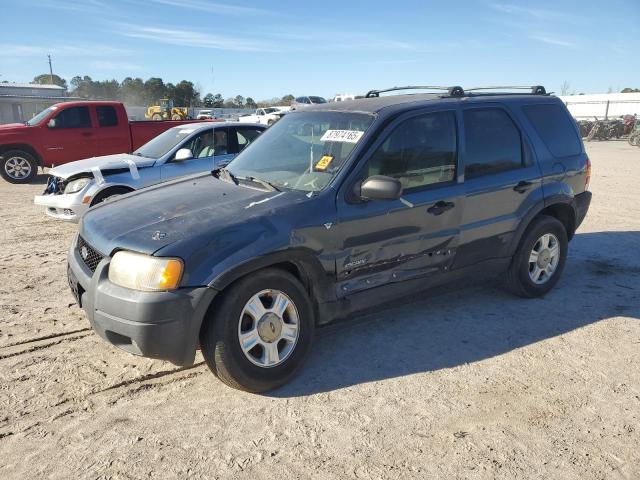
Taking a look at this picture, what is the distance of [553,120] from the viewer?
16.5 ft

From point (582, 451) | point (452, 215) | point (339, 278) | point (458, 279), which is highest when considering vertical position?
point (452, 215)

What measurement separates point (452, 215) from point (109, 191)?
17.2 feet

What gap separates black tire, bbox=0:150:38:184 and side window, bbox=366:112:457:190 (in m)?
11.7

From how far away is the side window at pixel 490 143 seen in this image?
4.28 meters

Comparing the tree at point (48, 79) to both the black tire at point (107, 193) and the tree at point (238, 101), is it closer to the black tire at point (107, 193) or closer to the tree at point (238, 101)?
the tree at point (238, 101)

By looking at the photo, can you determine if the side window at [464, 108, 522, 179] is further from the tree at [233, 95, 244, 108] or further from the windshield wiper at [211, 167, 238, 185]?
the tree at [233, 95, 244, 108]

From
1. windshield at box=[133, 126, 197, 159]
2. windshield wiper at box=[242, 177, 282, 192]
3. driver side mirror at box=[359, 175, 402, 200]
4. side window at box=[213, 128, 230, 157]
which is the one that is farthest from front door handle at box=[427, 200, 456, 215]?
windshield at box=[133, 126, 197, 159]

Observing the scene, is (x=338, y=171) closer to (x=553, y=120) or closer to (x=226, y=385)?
(x=226, y=385)

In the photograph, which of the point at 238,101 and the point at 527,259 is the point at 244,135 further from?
the point at 238,101

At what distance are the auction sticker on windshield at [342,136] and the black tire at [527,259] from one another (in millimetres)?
2038

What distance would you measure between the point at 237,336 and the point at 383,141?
5.76ft

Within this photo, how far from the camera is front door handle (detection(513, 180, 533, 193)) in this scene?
14.9ft

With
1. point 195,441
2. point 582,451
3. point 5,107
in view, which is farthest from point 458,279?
point 5,107

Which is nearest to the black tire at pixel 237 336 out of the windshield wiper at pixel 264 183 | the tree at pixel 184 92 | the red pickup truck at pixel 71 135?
the windshield wiper at pixel 264 183
